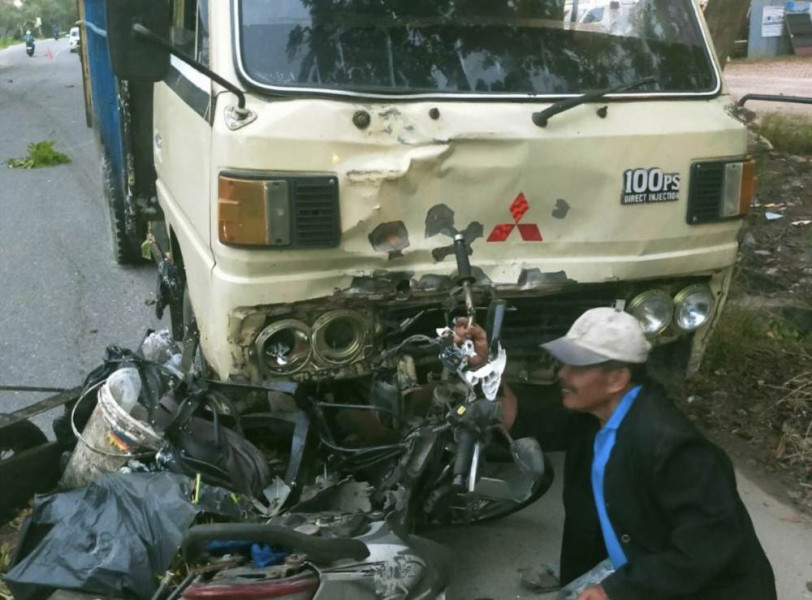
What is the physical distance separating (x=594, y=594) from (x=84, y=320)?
13.3ft

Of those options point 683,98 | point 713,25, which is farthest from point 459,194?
point 713,25

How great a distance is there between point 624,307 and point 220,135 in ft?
5.31

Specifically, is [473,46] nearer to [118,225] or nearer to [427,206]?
[427,206]

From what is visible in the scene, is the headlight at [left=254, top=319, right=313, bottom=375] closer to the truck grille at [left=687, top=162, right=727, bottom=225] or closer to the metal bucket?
the metal bucket

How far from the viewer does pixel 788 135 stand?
8891mm

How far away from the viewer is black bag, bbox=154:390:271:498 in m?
3.09

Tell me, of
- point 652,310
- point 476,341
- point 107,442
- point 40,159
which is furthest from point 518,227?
point 40,159

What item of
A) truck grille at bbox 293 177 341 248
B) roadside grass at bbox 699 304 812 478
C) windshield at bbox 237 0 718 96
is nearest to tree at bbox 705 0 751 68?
roadside grass at bbox 699 304 812 478

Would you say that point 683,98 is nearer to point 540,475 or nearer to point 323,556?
point 540,475

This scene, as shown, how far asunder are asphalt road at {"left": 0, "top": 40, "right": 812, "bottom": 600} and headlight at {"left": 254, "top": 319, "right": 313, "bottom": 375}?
956 millimetres

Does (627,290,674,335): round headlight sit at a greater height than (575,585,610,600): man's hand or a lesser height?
greater

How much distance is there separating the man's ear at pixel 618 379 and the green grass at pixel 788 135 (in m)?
6.96

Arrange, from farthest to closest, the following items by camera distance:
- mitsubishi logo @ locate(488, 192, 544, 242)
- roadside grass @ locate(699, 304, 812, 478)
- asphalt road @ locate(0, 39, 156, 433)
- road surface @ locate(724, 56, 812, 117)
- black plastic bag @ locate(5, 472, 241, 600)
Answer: road surface @ locate(724, 56, 812, 117)
asphalt road @ locate(0, 39, 156, 433)
roadside grass @ locate(699, 304, 812, 478)
mitsubishi logo @ locate(488, 192, 544, 242)
black plastic bag @ locate(5, 472, 241, 600)

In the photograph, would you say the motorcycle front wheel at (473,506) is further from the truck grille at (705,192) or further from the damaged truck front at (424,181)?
the truck grille at (705,192)
